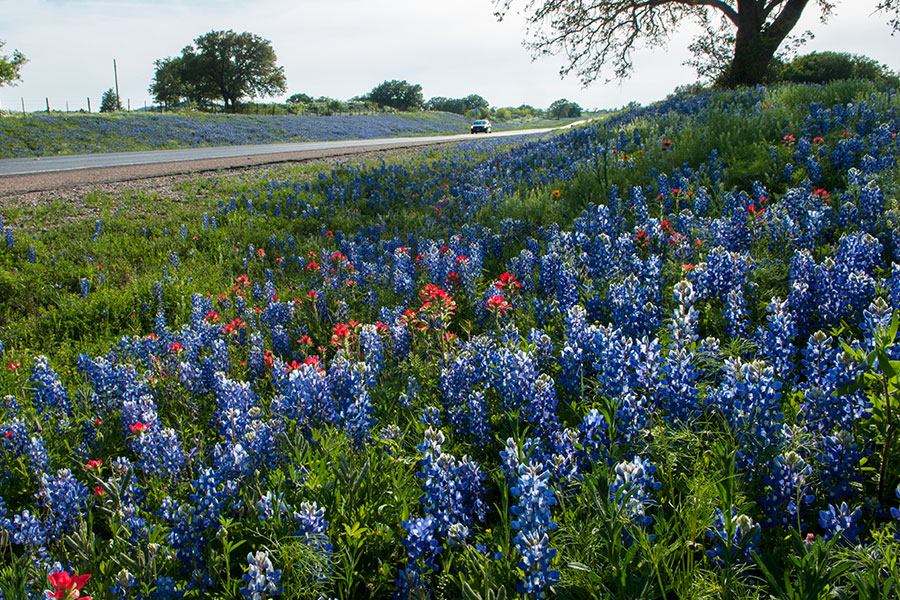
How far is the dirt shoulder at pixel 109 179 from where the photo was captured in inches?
402

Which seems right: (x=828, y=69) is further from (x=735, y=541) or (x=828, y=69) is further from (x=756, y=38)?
(x=735, y=541)

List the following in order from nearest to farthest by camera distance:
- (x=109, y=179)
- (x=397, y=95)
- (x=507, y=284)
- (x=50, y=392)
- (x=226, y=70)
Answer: (x=50, y=392)
(x=507, y=284)
(x=109, y=179)
(x=226, y=70)
(x=397, y=95)

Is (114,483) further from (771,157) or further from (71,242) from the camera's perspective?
(771,157)

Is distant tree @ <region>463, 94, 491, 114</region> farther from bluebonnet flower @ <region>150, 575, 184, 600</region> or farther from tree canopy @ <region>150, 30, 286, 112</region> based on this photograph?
bluebonnet flower @ <region>150, 575, 184, 600</region>

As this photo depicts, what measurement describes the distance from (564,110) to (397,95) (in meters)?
41.0

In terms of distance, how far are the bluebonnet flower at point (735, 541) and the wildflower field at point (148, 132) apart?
84.4ft

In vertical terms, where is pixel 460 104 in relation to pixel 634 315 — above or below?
above

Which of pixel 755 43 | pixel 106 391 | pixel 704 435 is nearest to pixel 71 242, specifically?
pixel 106 391

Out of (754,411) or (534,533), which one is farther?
(754,411)

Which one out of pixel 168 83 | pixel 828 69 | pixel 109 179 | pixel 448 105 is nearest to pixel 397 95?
pixel 448 105

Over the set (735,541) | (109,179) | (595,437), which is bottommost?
(735,541)

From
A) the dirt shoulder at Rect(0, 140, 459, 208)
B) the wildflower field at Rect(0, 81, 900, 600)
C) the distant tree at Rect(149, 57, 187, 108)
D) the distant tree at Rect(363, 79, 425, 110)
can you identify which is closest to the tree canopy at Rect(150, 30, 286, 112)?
the distant tree at Rect(149, 57, 187, 108)

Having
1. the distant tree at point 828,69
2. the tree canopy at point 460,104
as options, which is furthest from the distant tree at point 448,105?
the distant tree at point 828,69

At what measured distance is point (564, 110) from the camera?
108875 mm
